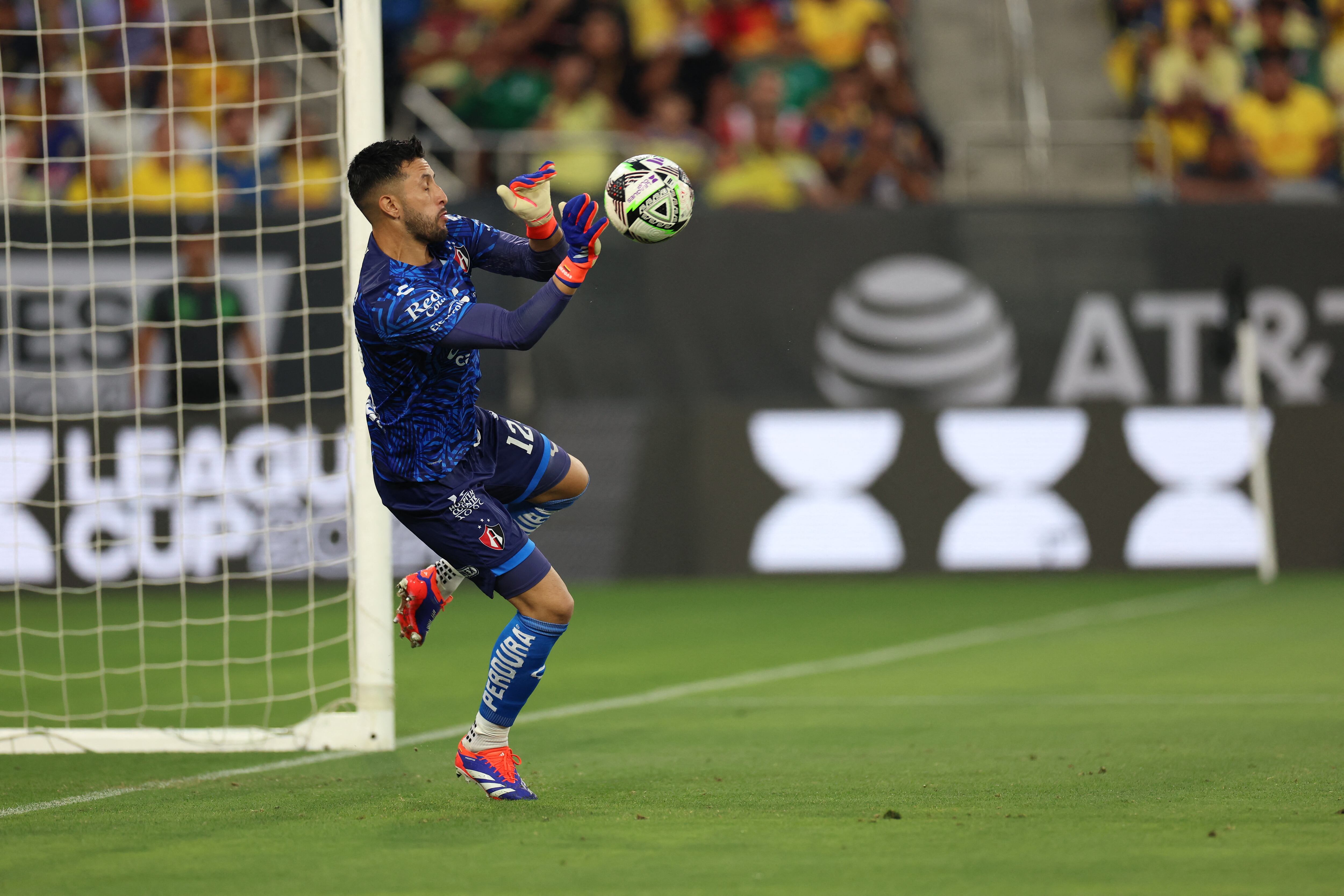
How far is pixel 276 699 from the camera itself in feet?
24.7

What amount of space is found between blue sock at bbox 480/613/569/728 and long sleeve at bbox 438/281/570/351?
3.13 ft

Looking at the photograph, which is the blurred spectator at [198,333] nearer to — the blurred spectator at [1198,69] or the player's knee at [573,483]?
the player's knee at [573,483]

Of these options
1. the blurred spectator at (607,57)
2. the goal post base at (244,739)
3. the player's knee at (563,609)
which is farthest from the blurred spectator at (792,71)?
the player's knee at (563,609)

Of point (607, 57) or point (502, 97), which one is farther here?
point (607, 57)

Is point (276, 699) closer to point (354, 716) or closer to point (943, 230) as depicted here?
point (354, 716)

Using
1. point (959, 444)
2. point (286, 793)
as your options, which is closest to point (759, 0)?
point (959, 444)

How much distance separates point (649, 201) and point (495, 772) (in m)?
1.84

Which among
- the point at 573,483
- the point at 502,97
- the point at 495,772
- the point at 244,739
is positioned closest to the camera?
the point at 495,772

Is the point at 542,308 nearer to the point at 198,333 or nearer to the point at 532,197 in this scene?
the point at 532,197

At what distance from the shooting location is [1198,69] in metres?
16.3

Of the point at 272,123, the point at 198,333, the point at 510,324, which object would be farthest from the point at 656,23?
the point at 510,324

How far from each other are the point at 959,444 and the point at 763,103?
3.51 meters

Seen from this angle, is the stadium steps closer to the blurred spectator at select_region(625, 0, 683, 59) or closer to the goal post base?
the blurred spectator at select_region(625, 0, 683, 59)

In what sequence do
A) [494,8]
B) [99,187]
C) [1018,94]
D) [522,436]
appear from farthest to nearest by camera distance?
[1018,94] < [494,8] < [99,187] < [522,436]
